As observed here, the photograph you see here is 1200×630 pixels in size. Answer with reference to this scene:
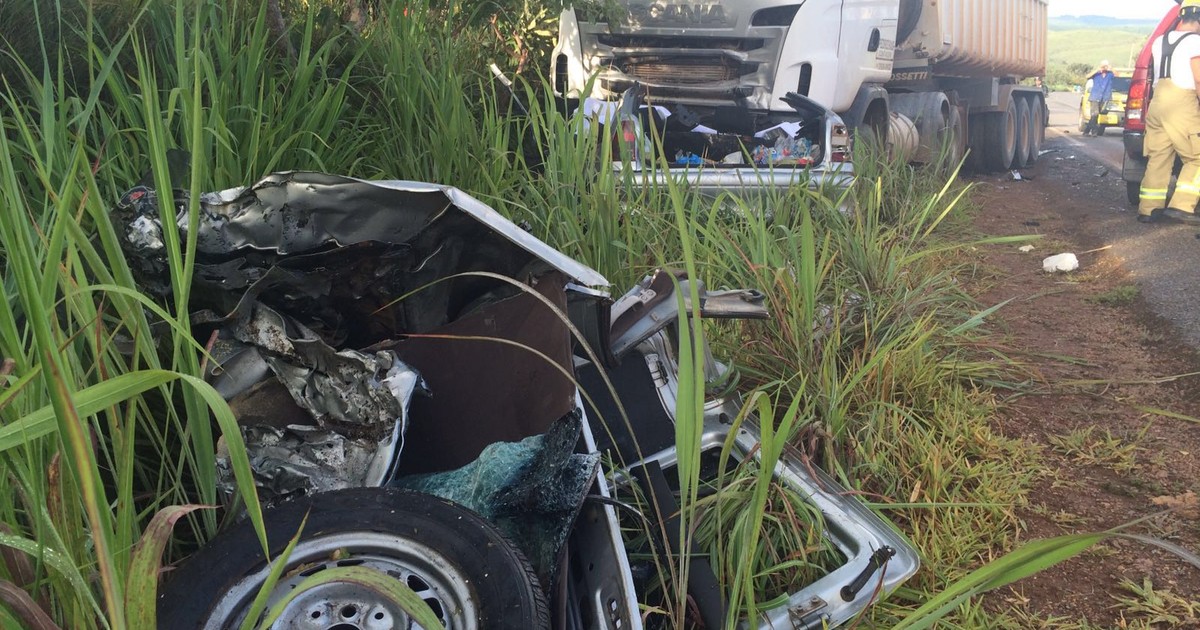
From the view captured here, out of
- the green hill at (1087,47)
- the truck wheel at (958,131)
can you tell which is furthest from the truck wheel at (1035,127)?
the green hill at (1087,47)

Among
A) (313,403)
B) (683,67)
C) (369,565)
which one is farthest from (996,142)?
(369,565)

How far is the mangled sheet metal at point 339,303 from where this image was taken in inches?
74.7

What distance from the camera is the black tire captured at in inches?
58.7

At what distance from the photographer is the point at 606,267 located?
3426 millimetres

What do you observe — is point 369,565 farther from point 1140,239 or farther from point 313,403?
point 1140,239

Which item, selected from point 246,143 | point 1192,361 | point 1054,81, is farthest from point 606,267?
point 1054,81

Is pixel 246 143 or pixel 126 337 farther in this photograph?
pixel 246 143

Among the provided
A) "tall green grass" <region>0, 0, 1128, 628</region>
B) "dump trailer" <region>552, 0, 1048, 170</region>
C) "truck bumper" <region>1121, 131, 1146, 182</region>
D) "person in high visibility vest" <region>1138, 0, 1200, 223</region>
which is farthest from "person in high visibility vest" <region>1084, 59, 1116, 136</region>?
"tall green grass" <region>0, 0, 1128, 628</region>

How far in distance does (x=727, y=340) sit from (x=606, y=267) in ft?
1.76

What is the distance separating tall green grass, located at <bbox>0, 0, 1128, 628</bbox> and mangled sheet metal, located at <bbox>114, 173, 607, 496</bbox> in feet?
0.34

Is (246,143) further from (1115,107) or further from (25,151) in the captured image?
(1115,107)

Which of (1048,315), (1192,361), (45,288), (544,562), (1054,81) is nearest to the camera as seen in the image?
(45,288)

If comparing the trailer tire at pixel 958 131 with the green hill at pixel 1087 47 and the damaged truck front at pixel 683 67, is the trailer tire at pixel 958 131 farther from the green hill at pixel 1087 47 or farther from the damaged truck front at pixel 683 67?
the green hill at pixel 1087 47

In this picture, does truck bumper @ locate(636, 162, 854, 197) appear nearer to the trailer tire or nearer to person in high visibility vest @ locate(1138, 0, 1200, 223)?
person in high visibility vest @ locate(1138, 0, 1200, 223)
